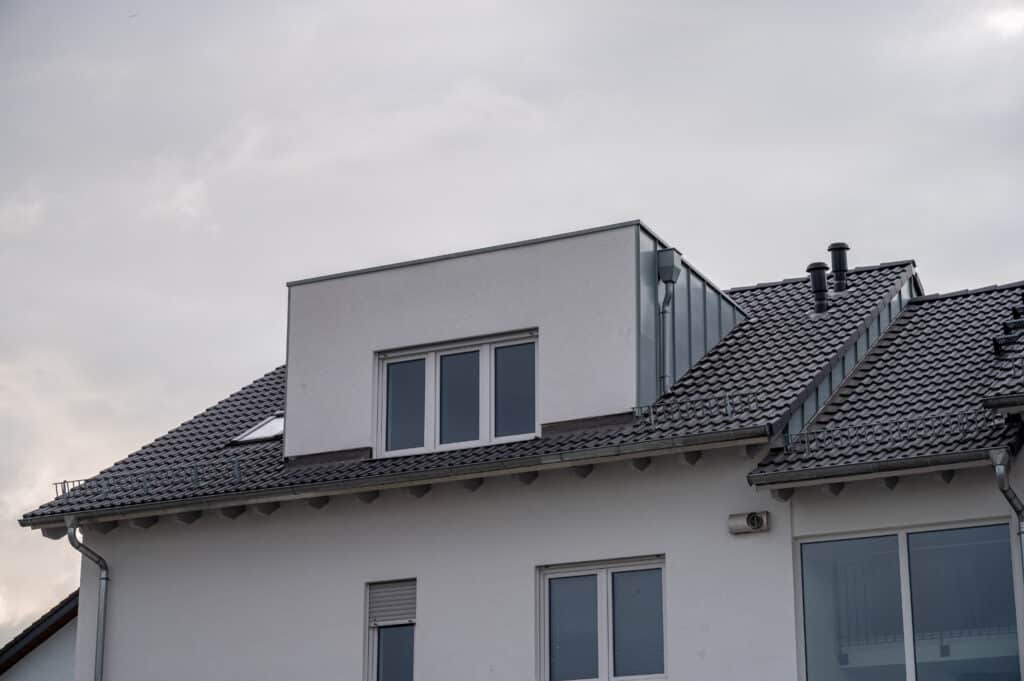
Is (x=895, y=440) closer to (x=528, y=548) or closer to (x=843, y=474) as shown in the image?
(x=843, y=474)

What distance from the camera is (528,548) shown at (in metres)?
19.3

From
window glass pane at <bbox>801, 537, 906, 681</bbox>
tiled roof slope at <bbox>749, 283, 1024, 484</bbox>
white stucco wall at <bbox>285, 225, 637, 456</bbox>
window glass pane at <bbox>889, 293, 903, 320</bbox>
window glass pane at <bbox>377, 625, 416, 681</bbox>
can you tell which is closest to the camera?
tiled roof slope at <bbox>749, 283, 1024, 484</bbox>

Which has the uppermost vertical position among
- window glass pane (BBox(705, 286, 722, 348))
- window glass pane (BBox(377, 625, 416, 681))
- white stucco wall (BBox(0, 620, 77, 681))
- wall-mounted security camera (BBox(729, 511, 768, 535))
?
window glass pane (BBox(705, 286, 722, 348))

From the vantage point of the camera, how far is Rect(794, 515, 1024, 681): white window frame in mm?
16531

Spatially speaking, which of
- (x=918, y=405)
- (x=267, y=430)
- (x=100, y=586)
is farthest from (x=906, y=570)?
(x=100, y=586)

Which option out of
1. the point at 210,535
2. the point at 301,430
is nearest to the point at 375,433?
the point at 301,430

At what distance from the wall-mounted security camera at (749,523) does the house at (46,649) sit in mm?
Result: 10616

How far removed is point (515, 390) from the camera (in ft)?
67.5

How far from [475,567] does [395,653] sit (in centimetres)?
149

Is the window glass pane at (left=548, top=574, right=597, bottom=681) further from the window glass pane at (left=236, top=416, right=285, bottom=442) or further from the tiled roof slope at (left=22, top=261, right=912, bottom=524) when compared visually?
the window glass pane at (left=236, top=416, right=285, bottom=442)

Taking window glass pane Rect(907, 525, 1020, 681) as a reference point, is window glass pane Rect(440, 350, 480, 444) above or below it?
above

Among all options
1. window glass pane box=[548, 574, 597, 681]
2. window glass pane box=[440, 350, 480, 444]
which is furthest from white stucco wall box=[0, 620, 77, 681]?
window glass pane box=[548, 574, 597, 681]

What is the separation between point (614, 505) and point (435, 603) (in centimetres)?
246

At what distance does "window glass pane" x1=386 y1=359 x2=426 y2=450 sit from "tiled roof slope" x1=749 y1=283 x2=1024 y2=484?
4878mm
